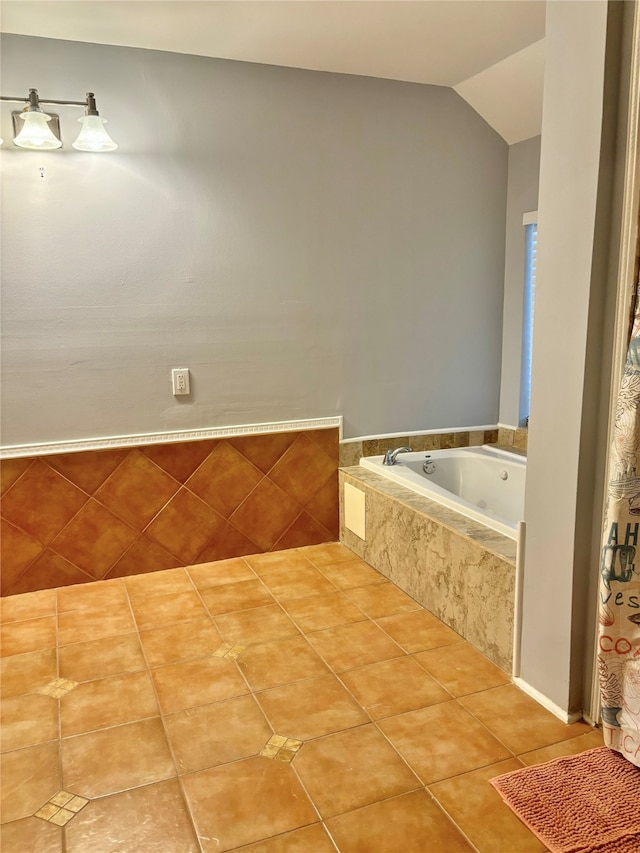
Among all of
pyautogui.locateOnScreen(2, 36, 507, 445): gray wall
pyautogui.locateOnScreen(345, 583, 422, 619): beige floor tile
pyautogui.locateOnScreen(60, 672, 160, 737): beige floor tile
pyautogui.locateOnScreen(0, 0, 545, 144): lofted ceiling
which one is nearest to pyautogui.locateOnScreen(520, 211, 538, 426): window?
pyautogui.locateOnScreen(2, 36, 507, 445): gray wall

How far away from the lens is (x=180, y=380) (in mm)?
3117

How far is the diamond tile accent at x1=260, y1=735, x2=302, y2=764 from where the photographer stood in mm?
1882

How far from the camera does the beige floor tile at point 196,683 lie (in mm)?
2168

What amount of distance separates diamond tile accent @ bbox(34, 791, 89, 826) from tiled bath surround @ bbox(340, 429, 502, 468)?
2050 mm

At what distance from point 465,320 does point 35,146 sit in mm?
2227

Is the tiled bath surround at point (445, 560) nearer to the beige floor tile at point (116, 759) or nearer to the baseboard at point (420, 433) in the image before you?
the baseboard at point (420, 433)

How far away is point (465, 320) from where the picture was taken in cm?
367

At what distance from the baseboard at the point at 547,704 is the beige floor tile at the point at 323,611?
698 millimetres

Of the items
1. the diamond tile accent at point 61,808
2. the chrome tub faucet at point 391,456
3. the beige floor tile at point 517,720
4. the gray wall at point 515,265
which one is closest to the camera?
the diamond tile accent at point 61,808

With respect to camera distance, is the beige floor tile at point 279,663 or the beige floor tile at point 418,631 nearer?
the beige floor tile at point 279,663

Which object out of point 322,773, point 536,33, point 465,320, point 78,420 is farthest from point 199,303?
point 322,773

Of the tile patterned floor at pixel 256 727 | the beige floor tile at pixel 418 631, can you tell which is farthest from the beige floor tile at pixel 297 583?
the beige floor tile at pixel 418 631

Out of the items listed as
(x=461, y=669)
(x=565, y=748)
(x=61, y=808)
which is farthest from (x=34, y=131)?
(x=565, y=748)

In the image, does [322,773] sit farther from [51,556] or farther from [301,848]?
[51,556]
